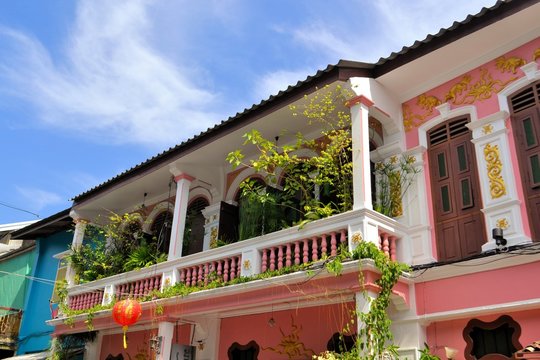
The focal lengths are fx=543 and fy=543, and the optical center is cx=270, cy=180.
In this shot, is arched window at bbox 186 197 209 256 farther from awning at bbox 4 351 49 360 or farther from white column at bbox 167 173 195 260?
awning at bbox 4 351 49 360

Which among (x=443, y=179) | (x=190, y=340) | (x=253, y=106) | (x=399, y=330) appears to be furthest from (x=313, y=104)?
(x=190, y=340)

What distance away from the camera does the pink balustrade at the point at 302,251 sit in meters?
7.84

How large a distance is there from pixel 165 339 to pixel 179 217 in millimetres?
2445

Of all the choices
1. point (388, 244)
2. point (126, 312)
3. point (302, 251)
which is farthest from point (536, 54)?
point (126, 312)

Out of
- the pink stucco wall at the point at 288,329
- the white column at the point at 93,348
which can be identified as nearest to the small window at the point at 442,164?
the pink stucco wall at the point at 288,329

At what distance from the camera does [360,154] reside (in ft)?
26.8

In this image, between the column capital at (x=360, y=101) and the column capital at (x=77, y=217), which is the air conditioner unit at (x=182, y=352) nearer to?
the column capital at (x=360, y=101)

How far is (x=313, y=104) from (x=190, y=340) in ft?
17.7

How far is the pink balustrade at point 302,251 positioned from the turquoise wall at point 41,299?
984cm

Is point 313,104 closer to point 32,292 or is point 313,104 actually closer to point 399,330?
point 399,330

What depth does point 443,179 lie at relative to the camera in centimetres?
845

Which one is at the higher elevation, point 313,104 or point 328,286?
point 313,104

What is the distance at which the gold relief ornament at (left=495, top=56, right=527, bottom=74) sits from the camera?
26.3ft

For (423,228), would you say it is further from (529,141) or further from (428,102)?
(428,102)
